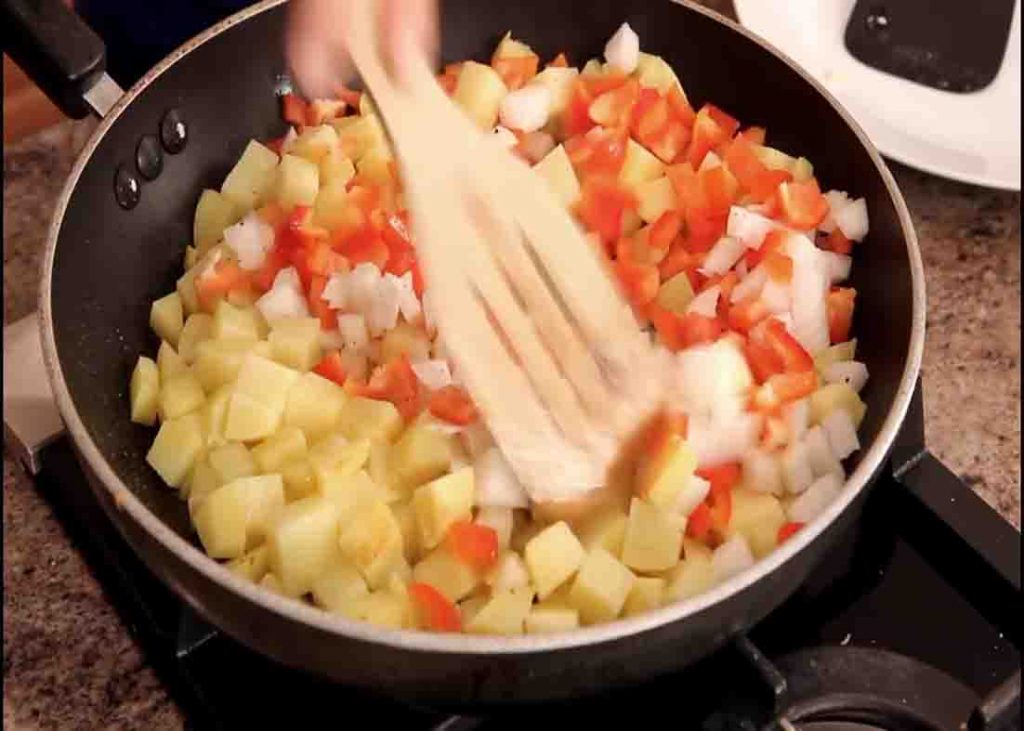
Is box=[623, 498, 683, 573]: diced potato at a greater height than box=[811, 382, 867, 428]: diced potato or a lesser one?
greater

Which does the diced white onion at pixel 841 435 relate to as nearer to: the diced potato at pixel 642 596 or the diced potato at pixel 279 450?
the diced potato at pixel 642 596

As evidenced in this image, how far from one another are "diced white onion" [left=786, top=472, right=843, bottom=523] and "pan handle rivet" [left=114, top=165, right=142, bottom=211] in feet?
1.77

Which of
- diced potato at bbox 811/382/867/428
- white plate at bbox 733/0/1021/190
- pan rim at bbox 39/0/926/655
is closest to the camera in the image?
pan rim at bbox 39/0/926/655

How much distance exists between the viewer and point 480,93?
101 centimetres

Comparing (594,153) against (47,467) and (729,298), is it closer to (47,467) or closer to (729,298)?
(729,298)

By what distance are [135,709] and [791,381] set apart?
1.70 feet

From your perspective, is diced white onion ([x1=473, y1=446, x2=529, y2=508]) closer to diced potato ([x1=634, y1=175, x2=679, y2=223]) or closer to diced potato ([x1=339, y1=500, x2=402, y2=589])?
diced potato ([x1=339, y1=500, x2=402, y2=589])

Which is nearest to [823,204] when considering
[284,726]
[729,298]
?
[729,298]

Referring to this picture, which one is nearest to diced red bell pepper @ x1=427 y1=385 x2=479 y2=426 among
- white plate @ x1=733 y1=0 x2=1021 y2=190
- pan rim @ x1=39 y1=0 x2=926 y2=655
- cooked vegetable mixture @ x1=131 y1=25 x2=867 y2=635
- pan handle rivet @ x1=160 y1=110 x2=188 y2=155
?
cooked vegetable mixture @ x1=131 y1=25 x2=867 y2=635

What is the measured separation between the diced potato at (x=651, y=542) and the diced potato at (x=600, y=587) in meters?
0.01

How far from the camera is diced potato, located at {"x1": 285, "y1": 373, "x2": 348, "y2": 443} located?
0.85m

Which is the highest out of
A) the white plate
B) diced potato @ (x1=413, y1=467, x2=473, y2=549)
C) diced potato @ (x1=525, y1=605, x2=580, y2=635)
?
diced potato @ (x1=413, y1=467, x2=473, y2=549)

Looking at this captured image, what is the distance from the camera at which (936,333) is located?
1.08m

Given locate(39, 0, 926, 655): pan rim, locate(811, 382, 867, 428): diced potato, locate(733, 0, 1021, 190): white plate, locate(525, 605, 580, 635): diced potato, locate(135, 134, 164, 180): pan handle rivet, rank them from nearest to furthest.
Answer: locate(39, 0, 926, 655): pan rim → locate(525, 605, 580, 635): diced potato → locate(811, 382, 867, 428): diced potato → locate(135, 134, 164, 180): pan handle rivet → locate(733, 0, 1021, 190): white plate
